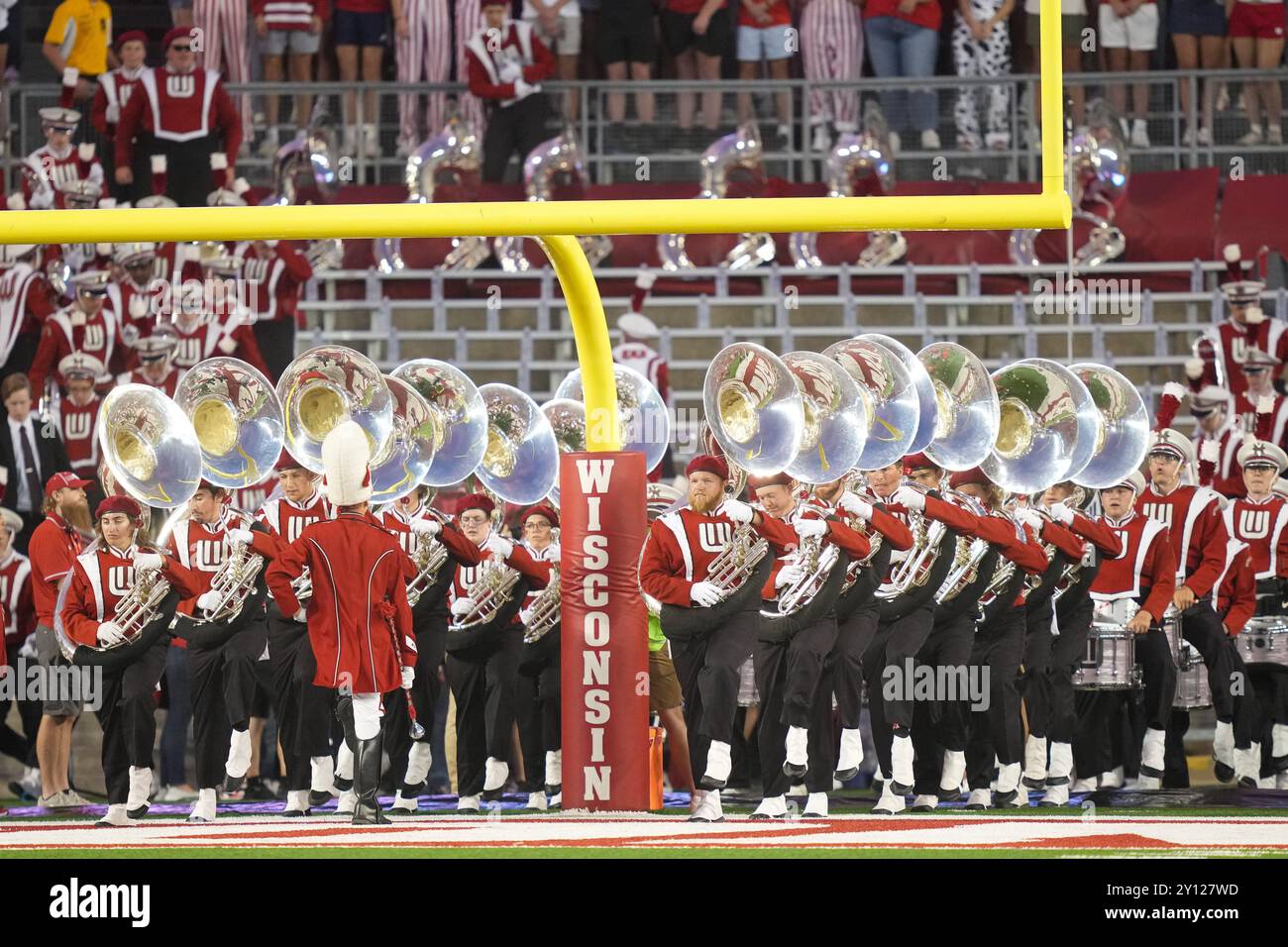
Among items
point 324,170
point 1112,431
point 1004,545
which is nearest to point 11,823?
point 1004,545

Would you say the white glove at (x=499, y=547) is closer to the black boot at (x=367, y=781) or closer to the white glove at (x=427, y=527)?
the white glove at (x=427, y=527)

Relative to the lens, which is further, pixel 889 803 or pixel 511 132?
pixel 511 132

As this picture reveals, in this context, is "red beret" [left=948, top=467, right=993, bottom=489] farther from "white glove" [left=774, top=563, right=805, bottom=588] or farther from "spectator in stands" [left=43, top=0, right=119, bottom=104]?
"spectator in stands" [left=43, top=0, right=119, bottom=104]

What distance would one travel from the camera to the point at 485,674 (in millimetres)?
9805

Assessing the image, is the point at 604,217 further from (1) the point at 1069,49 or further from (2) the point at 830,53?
(1) the point at 1069,49

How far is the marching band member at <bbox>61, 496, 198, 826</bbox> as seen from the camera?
930cm

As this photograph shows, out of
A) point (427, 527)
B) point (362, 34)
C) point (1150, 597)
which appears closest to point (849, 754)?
point (1150, 597)

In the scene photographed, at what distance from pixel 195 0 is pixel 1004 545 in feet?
23.7

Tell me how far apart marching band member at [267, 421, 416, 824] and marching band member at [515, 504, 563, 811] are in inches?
39.2

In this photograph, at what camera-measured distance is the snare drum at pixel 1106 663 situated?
980 centimetres

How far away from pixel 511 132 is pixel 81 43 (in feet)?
8.02

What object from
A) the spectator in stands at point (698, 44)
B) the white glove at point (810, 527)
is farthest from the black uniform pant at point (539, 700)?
the spectator in stands at point (698, 44)

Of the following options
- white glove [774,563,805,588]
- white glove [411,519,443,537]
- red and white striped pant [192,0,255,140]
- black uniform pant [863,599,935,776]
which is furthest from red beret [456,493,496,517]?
red and white striped pant [192,0,255,140]
